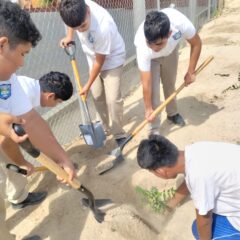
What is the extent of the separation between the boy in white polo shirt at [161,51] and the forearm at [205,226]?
165cm

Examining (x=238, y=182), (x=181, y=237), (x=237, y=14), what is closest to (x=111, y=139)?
(x=181, y=237)

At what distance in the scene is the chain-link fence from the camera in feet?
14.2

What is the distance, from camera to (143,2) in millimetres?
6379

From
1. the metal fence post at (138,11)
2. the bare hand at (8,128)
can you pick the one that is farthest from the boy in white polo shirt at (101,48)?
the metal fence post at (138,11)

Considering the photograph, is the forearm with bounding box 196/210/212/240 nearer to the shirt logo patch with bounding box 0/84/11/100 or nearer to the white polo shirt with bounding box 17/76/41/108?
the shirt logo patch with bounding box 0/84/11/100

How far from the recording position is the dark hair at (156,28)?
3506 mm

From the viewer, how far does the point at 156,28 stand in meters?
3.49

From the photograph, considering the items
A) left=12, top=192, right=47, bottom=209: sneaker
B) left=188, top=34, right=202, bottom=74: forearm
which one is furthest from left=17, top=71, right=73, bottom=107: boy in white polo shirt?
left=188, top=34, right=202, bottom=74: forearm

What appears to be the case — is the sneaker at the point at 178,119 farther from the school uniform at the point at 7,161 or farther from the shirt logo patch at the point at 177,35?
the school uniform at the point at 7,161

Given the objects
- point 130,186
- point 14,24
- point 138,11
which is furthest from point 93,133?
point 138,11

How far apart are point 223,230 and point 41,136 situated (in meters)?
1.56

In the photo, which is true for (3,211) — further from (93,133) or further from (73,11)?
(73,11)

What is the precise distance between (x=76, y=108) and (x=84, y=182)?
131cm

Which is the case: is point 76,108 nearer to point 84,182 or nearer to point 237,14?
point 84,182
